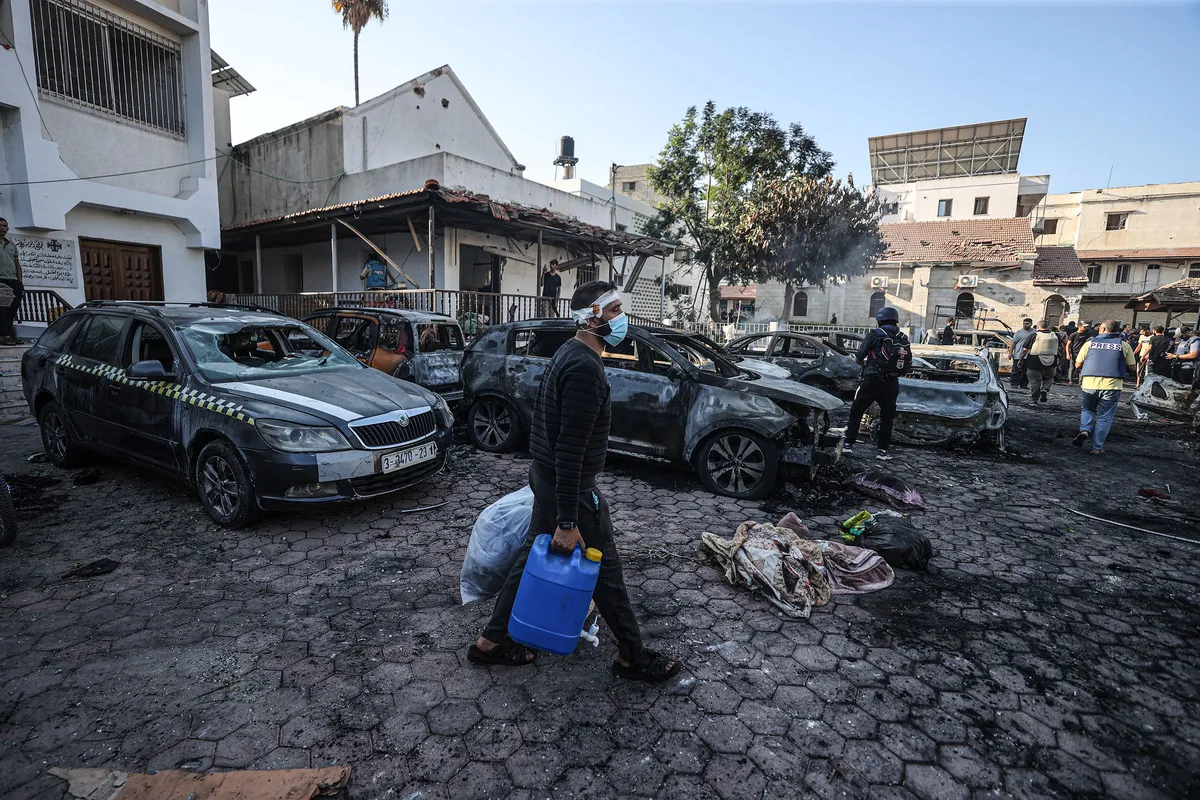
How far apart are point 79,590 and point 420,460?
2.21 m

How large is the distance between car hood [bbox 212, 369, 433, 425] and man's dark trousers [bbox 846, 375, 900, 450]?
526cm

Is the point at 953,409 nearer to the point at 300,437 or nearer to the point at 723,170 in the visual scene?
the point at 300,437

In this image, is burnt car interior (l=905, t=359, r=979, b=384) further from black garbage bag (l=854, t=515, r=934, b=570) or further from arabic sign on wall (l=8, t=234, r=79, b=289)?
arabic sign on wall (l=8, t=234, r=79, b=289)

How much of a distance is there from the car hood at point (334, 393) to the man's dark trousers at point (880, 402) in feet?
17.3

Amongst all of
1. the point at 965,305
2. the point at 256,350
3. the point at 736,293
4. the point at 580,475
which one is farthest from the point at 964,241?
the point at 580,475

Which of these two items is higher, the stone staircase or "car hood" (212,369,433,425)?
"car hood" (212,369,433,425)

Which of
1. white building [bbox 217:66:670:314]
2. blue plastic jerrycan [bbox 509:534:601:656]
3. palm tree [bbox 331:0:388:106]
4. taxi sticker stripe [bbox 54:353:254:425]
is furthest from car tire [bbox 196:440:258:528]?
palm tree [bbox 331:0:388:106]

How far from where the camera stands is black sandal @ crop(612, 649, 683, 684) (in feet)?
8.64

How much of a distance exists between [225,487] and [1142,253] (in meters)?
43.8

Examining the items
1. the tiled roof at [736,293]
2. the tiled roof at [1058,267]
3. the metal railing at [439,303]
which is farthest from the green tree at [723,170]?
the tiled roof at [736,293]

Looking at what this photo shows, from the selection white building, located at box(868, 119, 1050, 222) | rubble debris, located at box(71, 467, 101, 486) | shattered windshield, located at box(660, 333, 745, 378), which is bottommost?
rubble debris, located at box(71, 467, 101, 486)

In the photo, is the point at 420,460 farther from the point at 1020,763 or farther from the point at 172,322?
the point at 1020,763

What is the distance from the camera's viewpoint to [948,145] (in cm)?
3734

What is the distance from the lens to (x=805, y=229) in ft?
65.6
